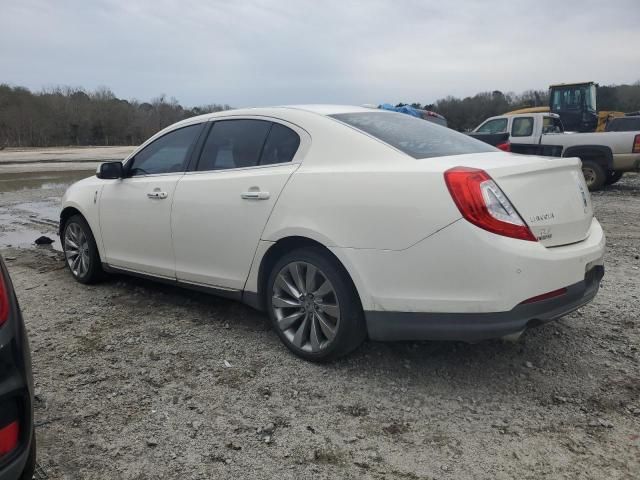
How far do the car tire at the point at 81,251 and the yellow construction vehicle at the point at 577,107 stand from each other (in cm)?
1892

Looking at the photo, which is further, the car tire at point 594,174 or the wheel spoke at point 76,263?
the car tire at point 594,174

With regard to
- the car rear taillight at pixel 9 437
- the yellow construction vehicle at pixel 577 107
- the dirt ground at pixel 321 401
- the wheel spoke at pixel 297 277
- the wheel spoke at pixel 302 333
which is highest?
the yellow construction vehicle at pixel 577 107

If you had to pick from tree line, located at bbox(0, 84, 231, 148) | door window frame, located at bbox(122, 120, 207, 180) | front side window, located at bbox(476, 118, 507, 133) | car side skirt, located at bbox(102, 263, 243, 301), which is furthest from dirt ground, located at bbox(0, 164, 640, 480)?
tree line, located at bbox(0, 84, 231, 148)

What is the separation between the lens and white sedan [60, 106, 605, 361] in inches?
109

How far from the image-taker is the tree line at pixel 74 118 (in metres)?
67.9

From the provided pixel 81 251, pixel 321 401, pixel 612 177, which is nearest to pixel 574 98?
pixel 612 177

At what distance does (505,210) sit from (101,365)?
2645mm

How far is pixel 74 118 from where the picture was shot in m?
75.2

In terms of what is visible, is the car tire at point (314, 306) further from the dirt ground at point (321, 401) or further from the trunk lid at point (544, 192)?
the trunk lid at point (544, 192)

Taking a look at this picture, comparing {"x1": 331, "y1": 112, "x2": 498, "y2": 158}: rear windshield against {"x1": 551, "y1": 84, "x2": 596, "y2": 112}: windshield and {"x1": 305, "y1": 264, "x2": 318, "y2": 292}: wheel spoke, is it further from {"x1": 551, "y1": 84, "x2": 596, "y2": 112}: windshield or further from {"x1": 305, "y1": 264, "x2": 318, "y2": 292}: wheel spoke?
{"x1": 551, "y1": 84, "x2": 596, "y2": 112}: windshield

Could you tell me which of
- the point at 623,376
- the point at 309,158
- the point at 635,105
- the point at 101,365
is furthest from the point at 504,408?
the point at 635,105

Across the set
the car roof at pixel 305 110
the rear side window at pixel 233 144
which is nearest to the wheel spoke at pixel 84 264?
the rear side window at pixel 233 144

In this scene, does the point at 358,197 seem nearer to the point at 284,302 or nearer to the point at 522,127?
the point at 284,302

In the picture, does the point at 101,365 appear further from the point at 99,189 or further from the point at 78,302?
the point at 99,189
